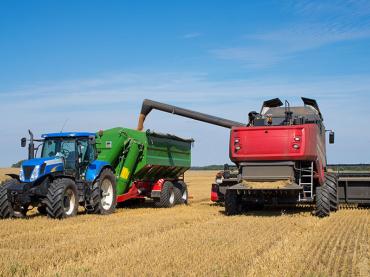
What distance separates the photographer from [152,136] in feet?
56.1

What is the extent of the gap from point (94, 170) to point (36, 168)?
1.68 meters

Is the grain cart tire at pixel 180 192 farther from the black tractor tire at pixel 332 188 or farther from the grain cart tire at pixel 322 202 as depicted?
the grain cart tire at pixel 322 202

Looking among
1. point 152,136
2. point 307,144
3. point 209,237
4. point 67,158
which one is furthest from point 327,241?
point 152,136

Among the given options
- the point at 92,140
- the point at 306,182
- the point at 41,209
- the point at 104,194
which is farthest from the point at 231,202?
the point at 41,209

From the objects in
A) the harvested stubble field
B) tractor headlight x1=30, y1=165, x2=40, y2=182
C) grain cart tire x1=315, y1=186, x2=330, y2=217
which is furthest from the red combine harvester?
tractor headlight x1=30, y1=165, x2=40, y2=182

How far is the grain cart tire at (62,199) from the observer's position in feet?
41.2

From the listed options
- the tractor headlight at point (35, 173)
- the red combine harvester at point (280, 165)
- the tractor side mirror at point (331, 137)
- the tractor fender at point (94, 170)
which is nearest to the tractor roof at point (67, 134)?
the tractor fender at point (94, 170)

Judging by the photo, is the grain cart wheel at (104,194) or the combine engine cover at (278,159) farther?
the grain cart wheel at (104,194)

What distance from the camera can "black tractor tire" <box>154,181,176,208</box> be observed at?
17344 millimetres

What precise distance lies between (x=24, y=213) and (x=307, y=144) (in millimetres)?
7024

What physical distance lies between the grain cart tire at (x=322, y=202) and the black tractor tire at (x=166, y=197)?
554 cm

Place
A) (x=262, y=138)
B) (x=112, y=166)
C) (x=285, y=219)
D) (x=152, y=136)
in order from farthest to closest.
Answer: (x=152, y=136) < (x=112, y=166) < (x=262, y=138) < (x=285, y=219)

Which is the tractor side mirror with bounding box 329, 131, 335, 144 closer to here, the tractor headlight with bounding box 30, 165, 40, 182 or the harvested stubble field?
the harvested stubble field

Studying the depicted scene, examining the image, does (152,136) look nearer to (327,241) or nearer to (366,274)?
(327,241)
